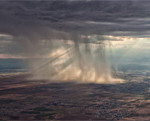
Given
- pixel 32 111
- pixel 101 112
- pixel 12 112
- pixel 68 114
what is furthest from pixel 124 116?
pixel 12 112

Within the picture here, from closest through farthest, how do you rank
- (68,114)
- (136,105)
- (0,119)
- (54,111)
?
(0,119) → (68,114) → (54,111) → (136,105)

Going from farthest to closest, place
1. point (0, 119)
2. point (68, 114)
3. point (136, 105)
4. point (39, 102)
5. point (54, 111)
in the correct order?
point (39, 102) → point (136, 105) → point (54, 111) → point (68, 114) → point (0, 119)

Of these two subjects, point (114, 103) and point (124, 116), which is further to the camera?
point (114, 103)

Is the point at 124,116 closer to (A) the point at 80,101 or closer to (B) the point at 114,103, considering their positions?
(B) the point at 114,103

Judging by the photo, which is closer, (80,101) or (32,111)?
(32,111)

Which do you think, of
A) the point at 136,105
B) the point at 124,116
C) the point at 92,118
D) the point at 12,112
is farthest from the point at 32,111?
the point at 136,105

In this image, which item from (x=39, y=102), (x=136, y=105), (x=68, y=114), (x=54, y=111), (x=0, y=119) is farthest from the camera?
(x=39, y=102)

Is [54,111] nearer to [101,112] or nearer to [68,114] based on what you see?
[68,114]

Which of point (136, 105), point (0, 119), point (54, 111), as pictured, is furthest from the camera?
point (136, 105)
